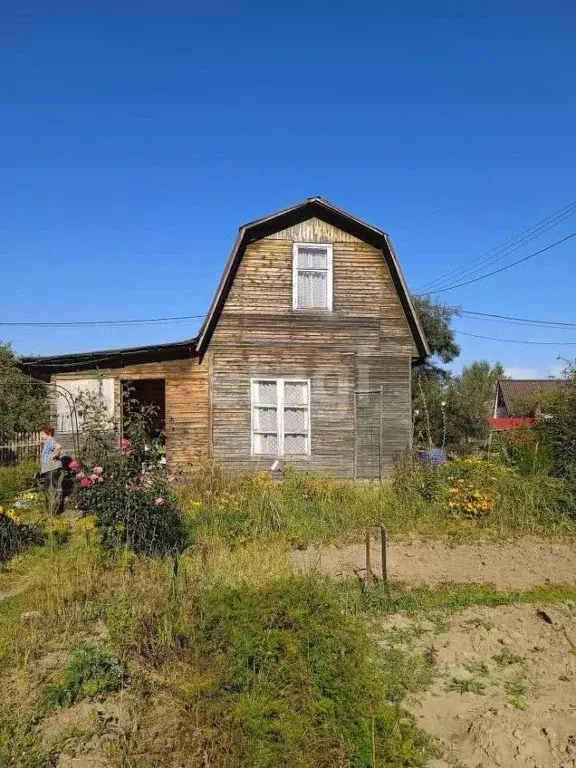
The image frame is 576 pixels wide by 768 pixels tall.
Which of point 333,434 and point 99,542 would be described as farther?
point 333,434

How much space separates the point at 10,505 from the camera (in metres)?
11.5

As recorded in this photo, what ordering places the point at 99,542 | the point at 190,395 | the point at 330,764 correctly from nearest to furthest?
the point at 330,764, the point at 99,542, the point at 190,395

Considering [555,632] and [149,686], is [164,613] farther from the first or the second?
[555,632]

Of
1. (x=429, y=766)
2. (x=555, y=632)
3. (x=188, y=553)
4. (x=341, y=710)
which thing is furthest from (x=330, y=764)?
(x=188, y=553)

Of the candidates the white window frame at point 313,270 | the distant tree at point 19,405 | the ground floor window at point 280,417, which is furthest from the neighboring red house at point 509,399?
the distant tree at point 19,405

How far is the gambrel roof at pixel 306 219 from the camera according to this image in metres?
14.2

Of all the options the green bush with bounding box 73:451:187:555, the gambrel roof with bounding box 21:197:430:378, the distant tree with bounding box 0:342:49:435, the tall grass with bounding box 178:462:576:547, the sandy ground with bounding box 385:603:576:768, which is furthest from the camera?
the distant tree with bounding box 0:342:49:435

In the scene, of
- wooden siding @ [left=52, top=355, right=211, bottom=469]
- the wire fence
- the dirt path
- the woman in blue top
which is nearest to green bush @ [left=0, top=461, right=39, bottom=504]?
the woman in blue top

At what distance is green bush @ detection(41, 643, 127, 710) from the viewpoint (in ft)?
14.3

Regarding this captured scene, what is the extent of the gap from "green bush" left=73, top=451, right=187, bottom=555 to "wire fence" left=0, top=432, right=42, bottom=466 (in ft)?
36.8

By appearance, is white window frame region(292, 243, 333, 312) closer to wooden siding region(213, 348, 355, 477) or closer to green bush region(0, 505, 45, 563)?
wooden siding region(213, 348, 355, 477)

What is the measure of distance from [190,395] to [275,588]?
967 centimetres

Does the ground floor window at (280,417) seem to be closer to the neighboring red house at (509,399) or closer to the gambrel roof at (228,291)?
the gambrel roof at (228,291)

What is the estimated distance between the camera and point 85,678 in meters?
4.48
